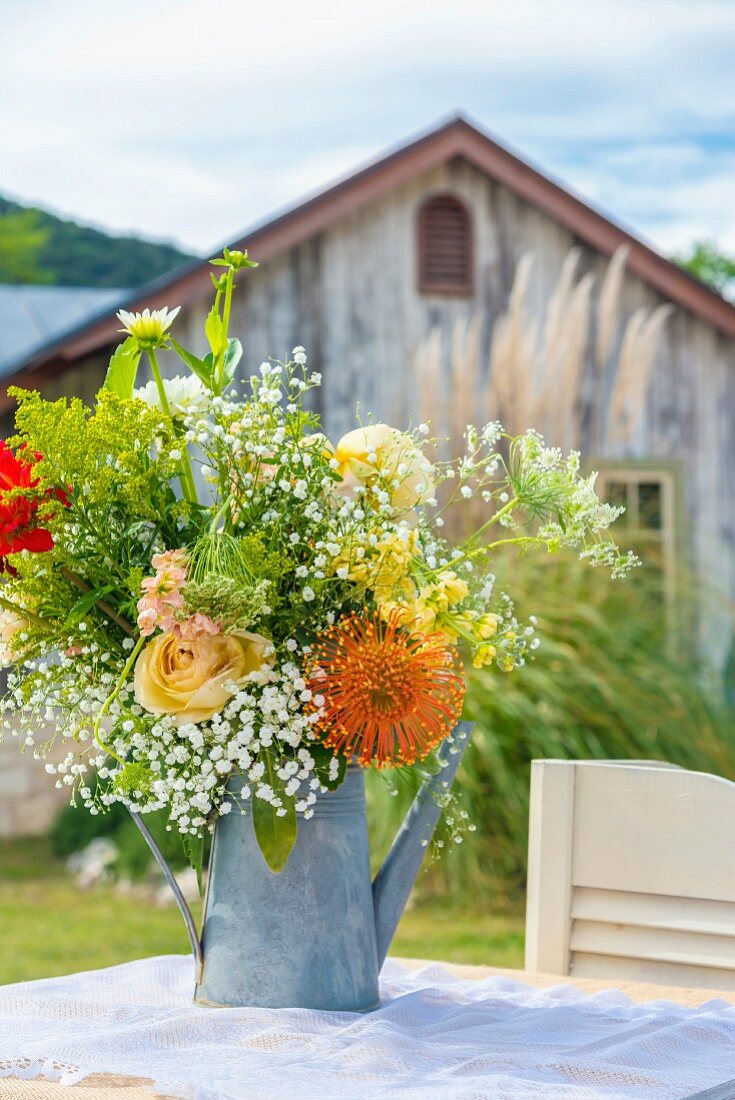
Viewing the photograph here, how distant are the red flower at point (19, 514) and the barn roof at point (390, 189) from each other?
5.87 meters

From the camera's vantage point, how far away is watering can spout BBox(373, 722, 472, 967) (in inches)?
59.2

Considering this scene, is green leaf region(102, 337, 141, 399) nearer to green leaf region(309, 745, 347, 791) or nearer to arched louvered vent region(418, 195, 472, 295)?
green leaf region(309, 745, 347, 791)

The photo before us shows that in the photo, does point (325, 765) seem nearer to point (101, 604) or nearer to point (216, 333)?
point (101, 604)

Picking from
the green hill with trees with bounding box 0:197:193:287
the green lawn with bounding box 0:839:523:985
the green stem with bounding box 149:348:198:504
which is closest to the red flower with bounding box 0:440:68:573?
the green stem with bounding box 149:348:198:504

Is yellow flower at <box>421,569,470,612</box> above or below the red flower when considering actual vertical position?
below

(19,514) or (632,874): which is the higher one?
(19,514)

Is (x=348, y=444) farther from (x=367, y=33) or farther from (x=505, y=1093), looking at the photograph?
(x=367, y=33)

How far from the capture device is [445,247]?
815 centimetres

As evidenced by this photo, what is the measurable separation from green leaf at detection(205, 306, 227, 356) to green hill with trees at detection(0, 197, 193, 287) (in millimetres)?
18124

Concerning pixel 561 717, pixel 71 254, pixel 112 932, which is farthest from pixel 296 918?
pixel 71 254

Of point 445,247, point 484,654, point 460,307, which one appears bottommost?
point 484,654

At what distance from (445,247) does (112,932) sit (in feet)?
15.6

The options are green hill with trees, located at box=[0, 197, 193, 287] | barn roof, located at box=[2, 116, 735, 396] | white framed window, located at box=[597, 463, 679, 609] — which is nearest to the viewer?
barn roof, located at box=[2, 116, 735, 396]

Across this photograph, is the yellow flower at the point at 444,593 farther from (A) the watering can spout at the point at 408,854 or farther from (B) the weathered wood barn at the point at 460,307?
(B) the weathered wood barn at the point at 460,307
